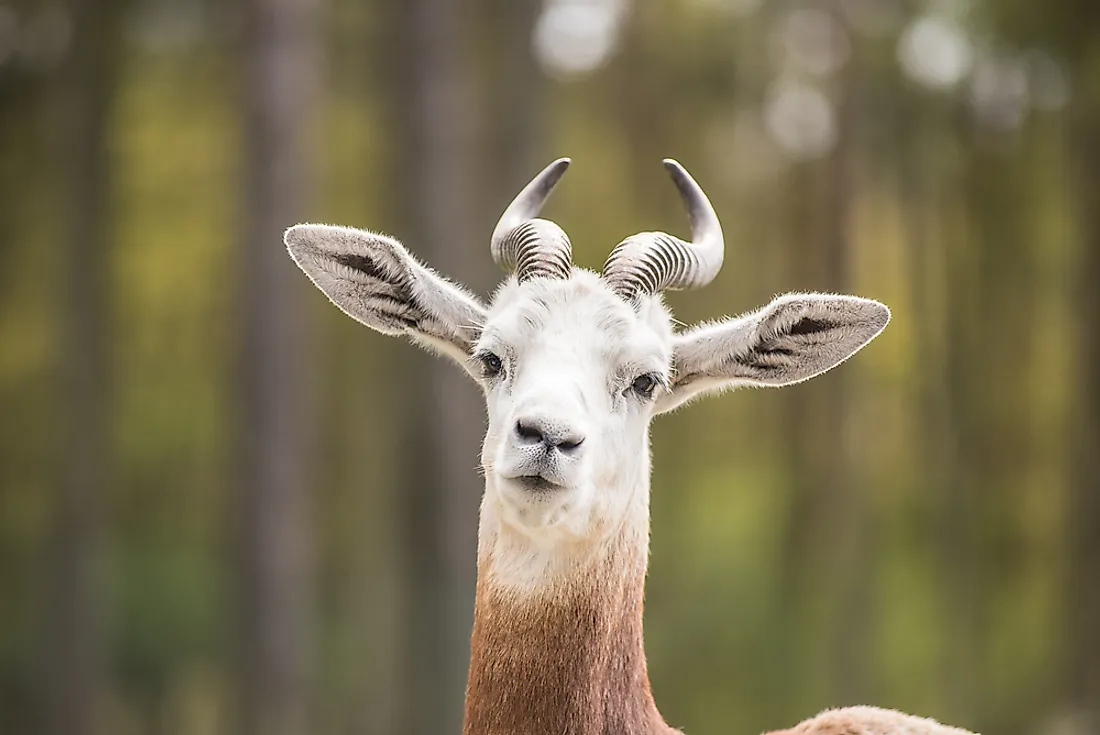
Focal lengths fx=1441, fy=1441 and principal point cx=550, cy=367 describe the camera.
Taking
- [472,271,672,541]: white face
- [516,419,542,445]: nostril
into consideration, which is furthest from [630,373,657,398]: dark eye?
[516,419,542,445]: nostril

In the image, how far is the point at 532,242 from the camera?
5.36m

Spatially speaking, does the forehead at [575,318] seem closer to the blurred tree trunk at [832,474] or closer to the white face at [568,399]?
the white face at [568,399]

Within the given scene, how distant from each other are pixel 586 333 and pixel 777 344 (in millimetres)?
806

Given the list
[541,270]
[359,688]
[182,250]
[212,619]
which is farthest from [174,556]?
[541,270]

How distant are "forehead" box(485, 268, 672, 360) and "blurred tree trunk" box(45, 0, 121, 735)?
16195 millimetres

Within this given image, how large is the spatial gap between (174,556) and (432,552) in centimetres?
1454

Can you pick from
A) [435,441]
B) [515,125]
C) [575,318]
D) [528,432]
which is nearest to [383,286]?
[575,318]

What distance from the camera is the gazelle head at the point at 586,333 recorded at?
16.2 feet

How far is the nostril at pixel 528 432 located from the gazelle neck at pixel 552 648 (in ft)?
1.89

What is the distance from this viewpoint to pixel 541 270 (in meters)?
5.28

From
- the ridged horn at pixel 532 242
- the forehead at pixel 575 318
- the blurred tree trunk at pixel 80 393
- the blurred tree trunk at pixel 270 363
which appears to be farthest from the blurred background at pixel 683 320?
the forehead at pixel 575 318

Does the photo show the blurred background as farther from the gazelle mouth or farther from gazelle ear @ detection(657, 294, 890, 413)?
the gazelle mouth

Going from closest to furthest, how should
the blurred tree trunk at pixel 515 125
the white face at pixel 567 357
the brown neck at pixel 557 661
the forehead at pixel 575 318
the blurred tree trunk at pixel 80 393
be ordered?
the white face at pixel 567 357
the brown neck at pixel 557 661
the forehead at pixel 575 318
the blurred tree trunk at pixel 515 125
the blurred tree trunk at pixel 80 393

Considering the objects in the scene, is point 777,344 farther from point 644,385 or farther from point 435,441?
point 435,441
